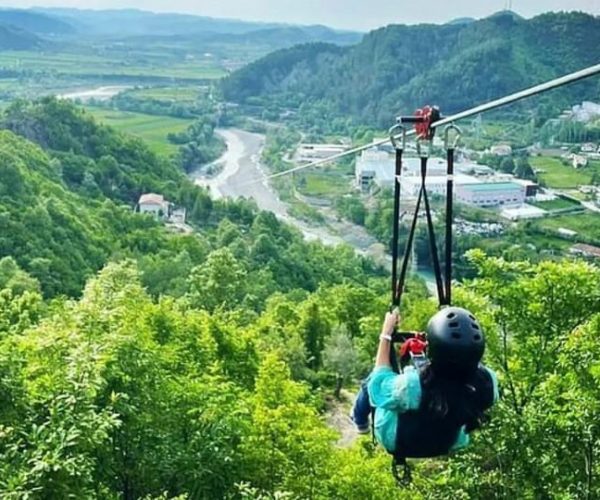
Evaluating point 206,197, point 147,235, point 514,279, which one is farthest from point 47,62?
point 514,279

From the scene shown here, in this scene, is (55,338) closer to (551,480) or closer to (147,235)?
(551,480)

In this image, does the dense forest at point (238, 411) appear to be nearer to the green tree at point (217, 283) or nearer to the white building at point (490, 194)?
the green tree at point (217, 283)

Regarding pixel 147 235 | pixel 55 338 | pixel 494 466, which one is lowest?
pixel 147 235

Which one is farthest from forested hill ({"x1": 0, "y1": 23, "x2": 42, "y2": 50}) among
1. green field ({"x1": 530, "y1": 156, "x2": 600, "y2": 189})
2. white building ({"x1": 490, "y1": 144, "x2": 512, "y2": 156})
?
green field ({"x1": 530, "y1": 156, "x2": 600, "y2": 189})

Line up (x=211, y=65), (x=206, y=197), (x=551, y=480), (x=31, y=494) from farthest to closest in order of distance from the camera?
(x=211, y=65) → (x=206, y=197) → (x=551, y=480) → (x=31, y=494)

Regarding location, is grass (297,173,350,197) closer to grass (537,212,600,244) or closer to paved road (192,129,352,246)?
paved road (192,129,352,246)

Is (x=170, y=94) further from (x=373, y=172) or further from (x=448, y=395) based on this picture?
(x=448, y=395)

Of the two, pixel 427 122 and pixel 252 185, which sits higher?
pixel 427 122

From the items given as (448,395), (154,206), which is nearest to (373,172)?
(154,206)
